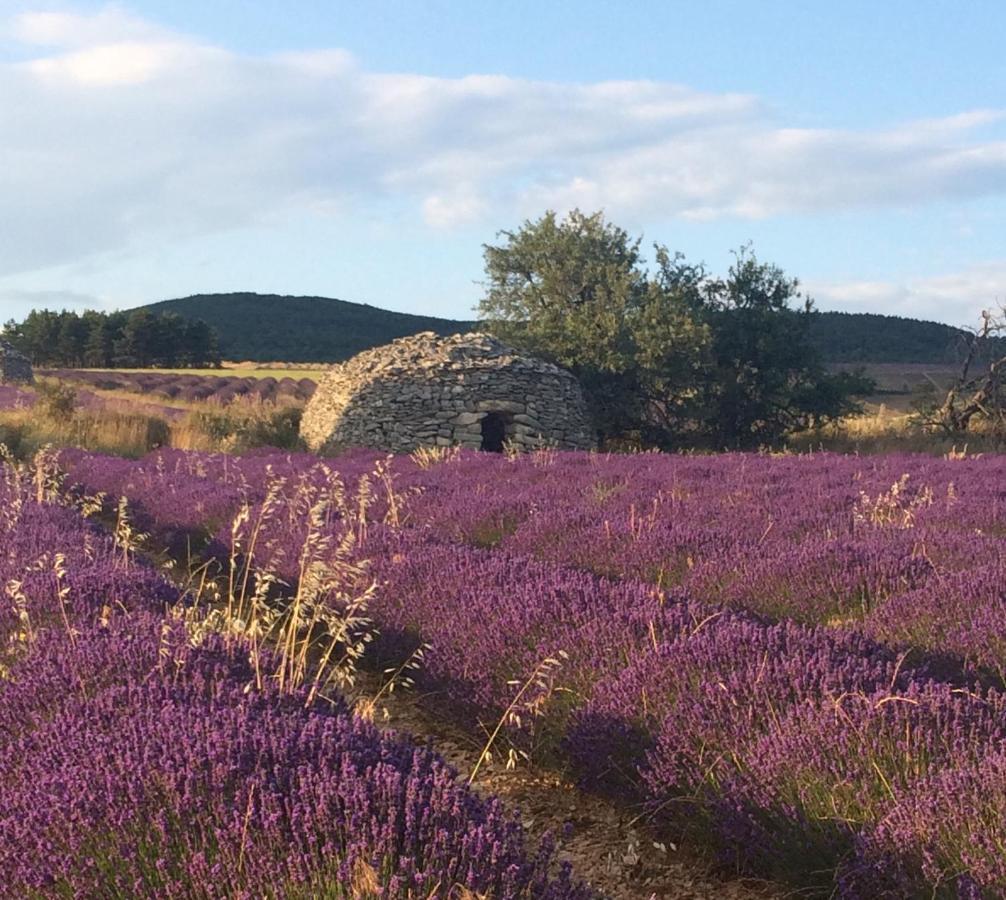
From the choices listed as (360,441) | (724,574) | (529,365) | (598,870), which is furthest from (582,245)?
(598,870)

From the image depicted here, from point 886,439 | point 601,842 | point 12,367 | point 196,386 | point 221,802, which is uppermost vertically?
point 12,367

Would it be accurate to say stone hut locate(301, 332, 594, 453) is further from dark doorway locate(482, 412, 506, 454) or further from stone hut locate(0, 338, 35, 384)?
stone hut locate(0, 338, 35, 384)

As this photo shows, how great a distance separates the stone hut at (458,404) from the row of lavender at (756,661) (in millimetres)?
11512

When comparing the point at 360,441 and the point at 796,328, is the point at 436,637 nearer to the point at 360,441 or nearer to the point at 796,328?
the point at 360,441

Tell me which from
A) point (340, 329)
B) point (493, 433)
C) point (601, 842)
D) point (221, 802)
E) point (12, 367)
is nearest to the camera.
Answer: point (221, 802)

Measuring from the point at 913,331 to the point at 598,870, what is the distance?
67.6 metres

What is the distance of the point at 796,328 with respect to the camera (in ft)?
76.2

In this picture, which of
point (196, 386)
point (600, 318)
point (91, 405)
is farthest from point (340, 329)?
point (600, 318)

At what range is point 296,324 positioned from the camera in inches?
3831

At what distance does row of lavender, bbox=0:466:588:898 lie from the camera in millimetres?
1998

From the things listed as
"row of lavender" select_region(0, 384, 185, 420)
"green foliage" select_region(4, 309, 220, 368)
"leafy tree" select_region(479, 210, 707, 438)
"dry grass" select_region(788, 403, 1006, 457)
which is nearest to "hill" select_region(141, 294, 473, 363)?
"green foliage" select_region(4, 309, 220, 368)

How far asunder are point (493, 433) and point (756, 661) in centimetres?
1721

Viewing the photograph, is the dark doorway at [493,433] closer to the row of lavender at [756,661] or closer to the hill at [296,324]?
the row of lavender at [756,661]

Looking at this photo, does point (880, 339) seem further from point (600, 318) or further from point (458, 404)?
point (458, 404)
